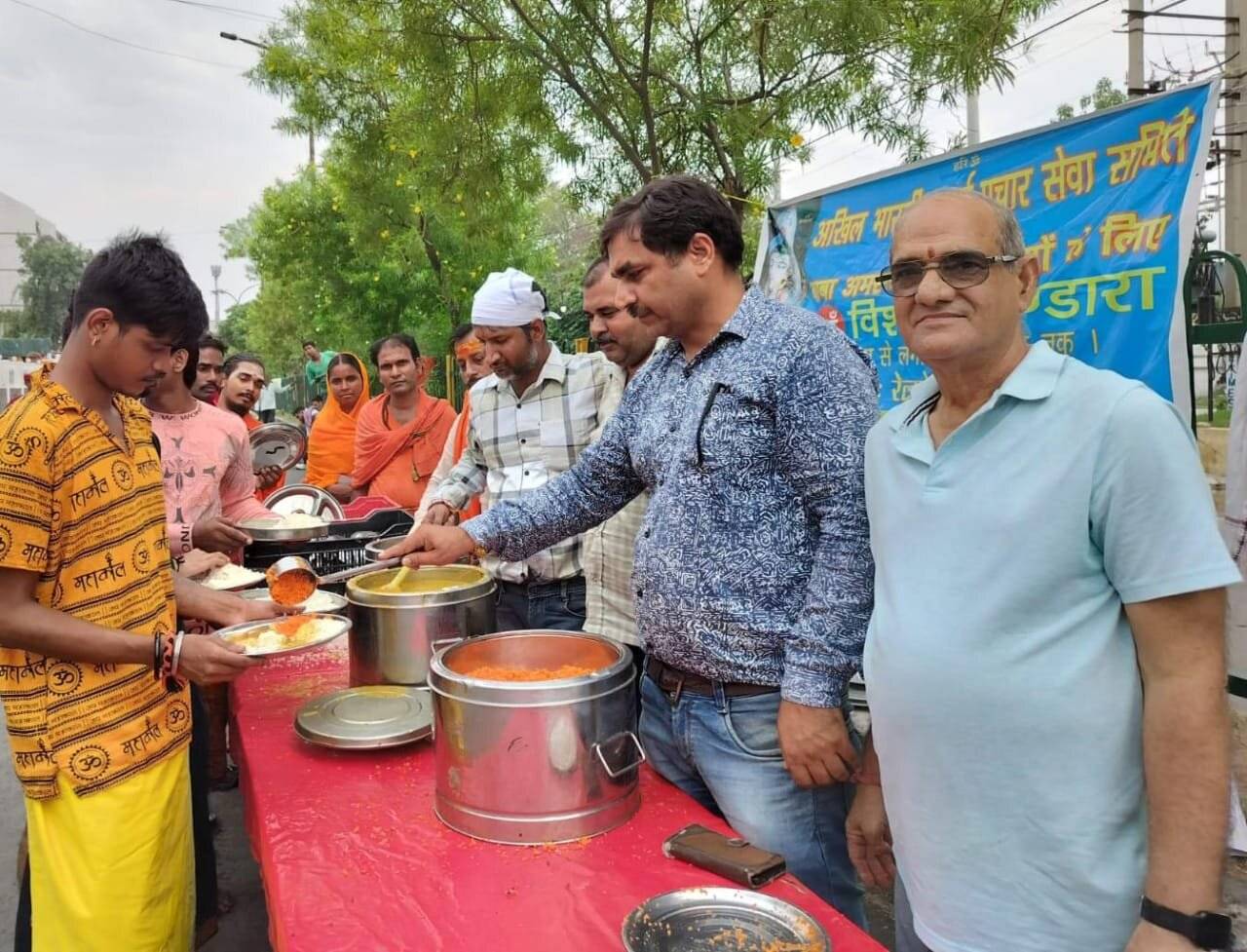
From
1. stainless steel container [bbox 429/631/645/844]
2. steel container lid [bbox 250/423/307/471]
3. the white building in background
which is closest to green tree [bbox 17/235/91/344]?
the white building in background

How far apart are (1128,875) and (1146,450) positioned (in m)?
0.56

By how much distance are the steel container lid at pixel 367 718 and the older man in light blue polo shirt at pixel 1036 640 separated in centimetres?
105

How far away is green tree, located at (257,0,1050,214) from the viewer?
4.84 metres

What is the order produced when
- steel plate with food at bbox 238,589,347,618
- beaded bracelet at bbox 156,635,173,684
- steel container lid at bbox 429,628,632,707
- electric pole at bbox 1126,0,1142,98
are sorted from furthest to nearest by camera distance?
1. electric pole at bbox 1126,0,1142,98
2. steel plate with food at bbox 238,589,347,618
3. beaded bracelet at bbox 156,635,173,684
4. steel container lid at bbox 429,628,632,707

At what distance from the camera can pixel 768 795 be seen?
5.48 feet

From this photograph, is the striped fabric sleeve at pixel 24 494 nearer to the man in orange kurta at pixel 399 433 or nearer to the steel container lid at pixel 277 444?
the man in orange kurta at pixel 399 433

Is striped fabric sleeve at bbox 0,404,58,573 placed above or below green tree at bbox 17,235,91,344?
below

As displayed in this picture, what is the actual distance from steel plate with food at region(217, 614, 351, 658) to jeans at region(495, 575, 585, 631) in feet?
2.44

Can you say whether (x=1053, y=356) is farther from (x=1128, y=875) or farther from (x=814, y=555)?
(x=1128, y=875)

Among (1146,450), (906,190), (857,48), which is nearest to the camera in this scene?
(1146,450)

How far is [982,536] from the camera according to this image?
122 centimetres

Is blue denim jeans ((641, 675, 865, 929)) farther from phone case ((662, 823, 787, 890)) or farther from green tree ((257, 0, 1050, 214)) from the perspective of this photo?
green tree ((257, 0, 1050, 214))

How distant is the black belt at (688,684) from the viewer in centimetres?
167

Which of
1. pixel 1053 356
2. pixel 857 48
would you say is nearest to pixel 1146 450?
pixel 1053 356
